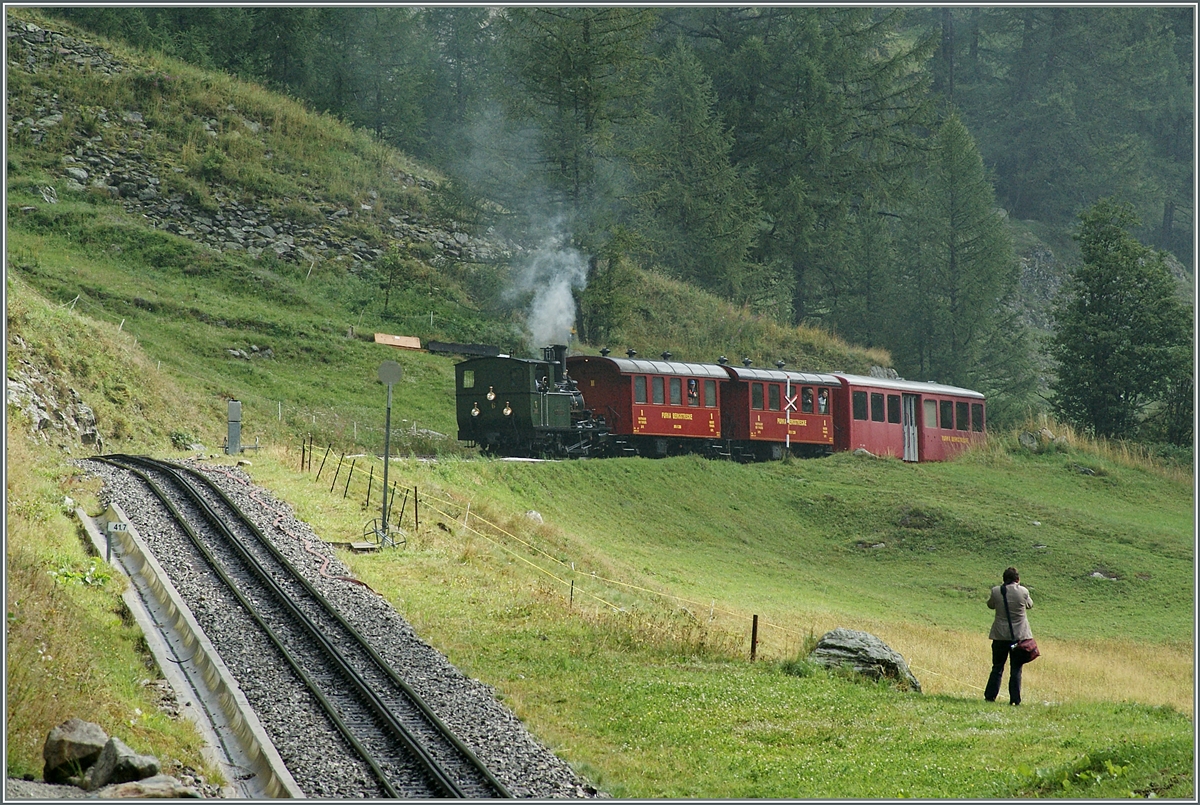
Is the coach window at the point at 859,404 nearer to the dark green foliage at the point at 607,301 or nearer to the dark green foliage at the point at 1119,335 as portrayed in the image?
the dark green foliage at the point at 607,301

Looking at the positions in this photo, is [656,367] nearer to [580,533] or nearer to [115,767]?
[580,533]

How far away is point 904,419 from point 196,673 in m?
31.7

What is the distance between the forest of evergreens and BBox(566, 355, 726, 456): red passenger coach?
9421 mm

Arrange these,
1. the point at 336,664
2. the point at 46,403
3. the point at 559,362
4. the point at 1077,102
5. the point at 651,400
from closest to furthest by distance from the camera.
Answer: the point at 336,664 → the point at 46,403 → the point at 559,362 → the point at 651,400 → the point at 1077,102

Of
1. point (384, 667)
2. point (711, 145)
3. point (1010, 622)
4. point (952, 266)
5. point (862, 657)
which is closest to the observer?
point (384, 667)

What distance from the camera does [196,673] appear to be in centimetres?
1395

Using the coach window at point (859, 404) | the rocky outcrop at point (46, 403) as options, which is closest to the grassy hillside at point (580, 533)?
the rocky outcrop at point (46, 403)

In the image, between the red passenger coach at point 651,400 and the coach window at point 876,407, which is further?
the coach window at point 876,407

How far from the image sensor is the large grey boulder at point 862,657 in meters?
16.4

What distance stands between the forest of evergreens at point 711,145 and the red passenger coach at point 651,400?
371 inches

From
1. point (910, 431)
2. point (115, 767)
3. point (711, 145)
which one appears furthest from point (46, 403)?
point (711, 145)

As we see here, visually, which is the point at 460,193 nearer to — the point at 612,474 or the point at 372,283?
the point at 372,283

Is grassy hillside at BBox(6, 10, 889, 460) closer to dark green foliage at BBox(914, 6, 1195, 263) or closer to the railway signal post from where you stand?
the railway signal post

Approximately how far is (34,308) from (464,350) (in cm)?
1472
